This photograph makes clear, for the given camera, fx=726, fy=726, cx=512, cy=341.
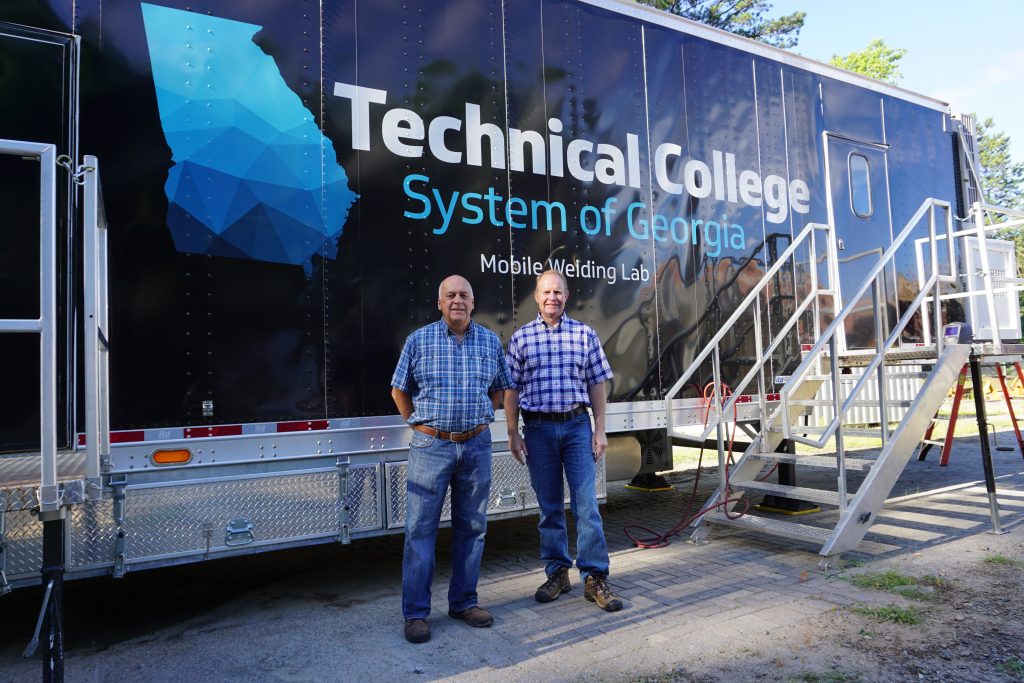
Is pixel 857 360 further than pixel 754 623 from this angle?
Yes

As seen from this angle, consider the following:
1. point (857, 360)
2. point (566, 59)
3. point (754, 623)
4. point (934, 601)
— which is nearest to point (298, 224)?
point (566, 59)

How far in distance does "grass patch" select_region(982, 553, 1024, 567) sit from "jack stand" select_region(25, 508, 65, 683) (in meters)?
5.09

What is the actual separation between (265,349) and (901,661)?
3339 mm

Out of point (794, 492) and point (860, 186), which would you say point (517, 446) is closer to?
point (794, 492)

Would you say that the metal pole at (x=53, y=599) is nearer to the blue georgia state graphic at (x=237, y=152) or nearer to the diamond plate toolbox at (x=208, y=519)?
the diamond plate toolbox at (x=208, y=519)

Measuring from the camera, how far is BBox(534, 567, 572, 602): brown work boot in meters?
4.04

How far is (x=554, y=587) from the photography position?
4074mm

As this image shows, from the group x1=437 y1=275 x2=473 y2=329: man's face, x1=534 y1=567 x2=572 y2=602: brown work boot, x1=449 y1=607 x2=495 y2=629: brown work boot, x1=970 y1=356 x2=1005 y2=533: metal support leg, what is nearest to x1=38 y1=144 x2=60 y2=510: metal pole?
x1=437 y1=275 x2=473 y2=329: man's face

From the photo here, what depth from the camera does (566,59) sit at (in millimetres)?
4895

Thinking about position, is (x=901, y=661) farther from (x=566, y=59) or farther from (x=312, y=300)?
(x=566, y=59)

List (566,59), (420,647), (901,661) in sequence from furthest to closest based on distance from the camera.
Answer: (566,59) < (420,647) < (901,661)

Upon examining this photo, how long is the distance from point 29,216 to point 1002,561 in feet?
19.1

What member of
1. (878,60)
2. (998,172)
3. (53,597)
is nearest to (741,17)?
(878,60)

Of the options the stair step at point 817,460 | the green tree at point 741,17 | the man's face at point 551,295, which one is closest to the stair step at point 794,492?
the stair step at point 817,460
